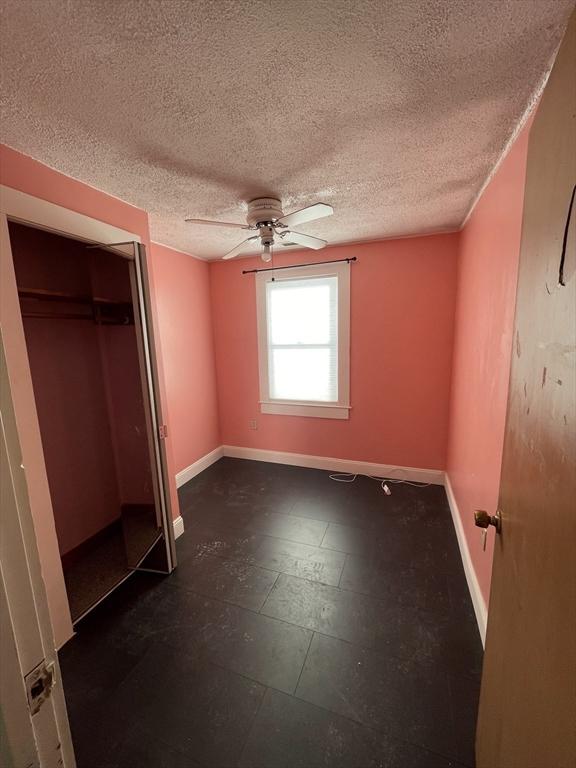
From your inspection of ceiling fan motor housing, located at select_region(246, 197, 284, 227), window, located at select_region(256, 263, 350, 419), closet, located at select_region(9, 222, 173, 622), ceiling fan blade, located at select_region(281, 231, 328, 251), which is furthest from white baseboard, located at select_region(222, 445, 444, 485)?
ceiling fan motor housing, located at select_region(246, 197, 284, 227)

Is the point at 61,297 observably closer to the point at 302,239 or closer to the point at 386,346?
the point at 302,239

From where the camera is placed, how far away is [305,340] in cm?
344

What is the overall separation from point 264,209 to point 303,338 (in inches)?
64.6

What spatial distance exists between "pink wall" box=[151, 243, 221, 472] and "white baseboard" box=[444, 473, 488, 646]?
2612 millimetres

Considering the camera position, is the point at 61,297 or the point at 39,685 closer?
the point at 39,685

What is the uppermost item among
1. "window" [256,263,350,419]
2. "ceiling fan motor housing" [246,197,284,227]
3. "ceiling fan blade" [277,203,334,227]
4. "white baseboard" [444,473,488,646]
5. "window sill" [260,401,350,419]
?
"ceiling fan motor housing" [246,197,284,227]

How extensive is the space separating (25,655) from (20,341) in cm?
136

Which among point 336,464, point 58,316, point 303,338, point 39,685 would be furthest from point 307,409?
point 39,685

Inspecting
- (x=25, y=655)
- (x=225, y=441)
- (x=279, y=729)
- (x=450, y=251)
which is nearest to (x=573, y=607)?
(x=25, y=655)

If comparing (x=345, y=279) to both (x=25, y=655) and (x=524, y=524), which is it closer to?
(x=524, y=524)

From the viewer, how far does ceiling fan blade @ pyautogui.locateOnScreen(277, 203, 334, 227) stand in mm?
1617

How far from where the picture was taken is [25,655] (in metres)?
0.51

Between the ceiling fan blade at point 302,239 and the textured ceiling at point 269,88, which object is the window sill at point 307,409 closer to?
the ceiling fan blade at point 302,239

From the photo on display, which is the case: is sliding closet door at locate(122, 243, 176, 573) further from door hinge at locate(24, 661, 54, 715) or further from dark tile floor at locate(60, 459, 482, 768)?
A: door hinge at locate(24, 661, 54, 715)
